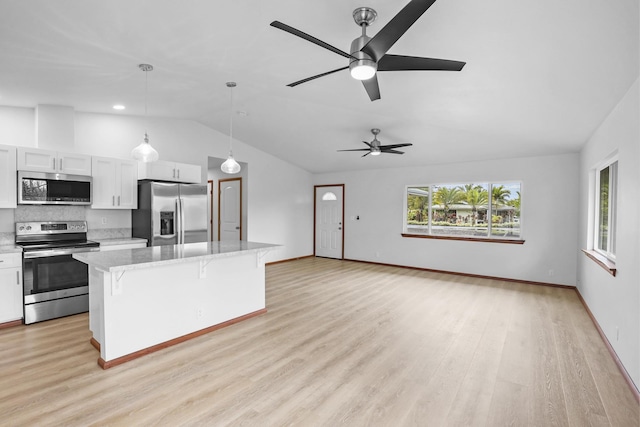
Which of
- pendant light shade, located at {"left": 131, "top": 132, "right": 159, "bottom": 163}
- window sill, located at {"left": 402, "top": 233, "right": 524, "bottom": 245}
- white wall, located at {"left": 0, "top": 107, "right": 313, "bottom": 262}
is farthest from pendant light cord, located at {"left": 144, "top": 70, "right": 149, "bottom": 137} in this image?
window sill, located at {"left": 402, "top": 233, "right": 524, "bottom": 245}

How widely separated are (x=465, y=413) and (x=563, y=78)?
2.90 metres

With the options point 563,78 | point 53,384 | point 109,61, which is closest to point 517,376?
point 563,78

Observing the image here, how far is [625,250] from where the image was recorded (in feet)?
9.23

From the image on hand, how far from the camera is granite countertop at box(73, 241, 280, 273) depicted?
2727 millimetres

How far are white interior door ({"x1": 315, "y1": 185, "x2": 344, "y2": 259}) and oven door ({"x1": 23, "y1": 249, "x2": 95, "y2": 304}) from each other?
18.4 ft

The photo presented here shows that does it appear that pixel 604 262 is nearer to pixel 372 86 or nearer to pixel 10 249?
pixel 372 86

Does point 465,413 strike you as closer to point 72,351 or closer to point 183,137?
point 72,351

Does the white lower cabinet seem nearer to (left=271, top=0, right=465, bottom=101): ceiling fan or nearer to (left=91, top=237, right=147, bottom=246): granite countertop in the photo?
(left=91, top=237, right=147, bottom=246): granite countertop

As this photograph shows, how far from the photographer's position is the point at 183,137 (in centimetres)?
596

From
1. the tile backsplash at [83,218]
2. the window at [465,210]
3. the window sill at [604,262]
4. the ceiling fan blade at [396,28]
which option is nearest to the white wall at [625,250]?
the window sill at [604,262]

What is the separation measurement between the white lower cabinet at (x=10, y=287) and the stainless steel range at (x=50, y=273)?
6 cm

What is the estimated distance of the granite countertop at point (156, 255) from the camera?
273cm

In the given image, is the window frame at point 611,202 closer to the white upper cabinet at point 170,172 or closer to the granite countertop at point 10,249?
the white upper cabinet at point 170,172

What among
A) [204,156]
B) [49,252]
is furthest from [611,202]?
[49,252]
